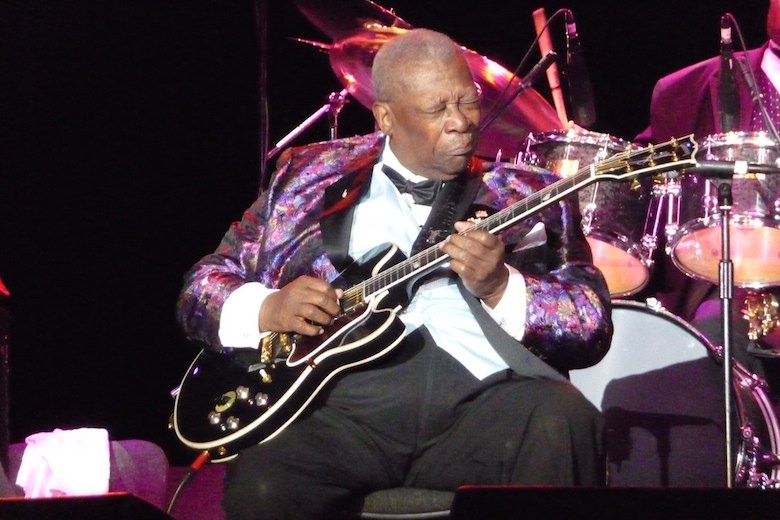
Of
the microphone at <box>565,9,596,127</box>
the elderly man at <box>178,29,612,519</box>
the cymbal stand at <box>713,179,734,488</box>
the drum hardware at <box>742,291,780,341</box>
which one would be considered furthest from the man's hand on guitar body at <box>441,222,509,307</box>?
the drum hardware at <box>742,291,780,341</box>

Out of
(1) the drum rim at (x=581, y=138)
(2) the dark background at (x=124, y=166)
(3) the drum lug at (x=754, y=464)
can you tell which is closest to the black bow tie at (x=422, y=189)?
(1) the drum rim at (x=581, y=138)

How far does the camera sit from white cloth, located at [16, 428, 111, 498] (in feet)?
10.0

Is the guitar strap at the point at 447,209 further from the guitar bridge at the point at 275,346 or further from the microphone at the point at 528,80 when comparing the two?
the microphone at the point at 528,80

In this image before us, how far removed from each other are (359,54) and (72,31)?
1650 millimetres

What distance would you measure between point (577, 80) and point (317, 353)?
6.30ft

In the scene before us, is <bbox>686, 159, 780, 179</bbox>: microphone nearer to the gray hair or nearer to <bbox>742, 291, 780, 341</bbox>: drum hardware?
the gray hair

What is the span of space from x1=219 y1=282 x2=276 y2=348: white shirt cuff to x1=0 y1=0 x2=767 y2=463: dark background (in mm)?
2173

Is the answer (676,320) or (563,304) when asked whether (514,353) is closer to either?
(563,304)

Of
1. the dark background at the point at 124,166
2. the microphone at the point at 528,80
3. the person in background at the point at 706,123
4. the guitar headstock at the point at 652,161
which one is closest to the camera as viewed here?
the guitar headstock at the point at 652,161

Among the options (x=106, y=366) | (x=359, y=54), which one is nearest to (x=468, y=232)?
(x=359, y=54)

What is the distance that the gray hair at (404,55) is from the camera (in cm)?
290

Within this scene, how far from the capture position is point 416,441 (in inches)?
99.5

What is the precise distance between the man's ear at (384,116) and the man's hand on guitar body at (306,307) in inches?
23.9

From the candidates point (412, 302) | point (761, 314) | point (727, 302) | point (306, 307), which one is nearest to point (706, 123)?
point (761, 314)
